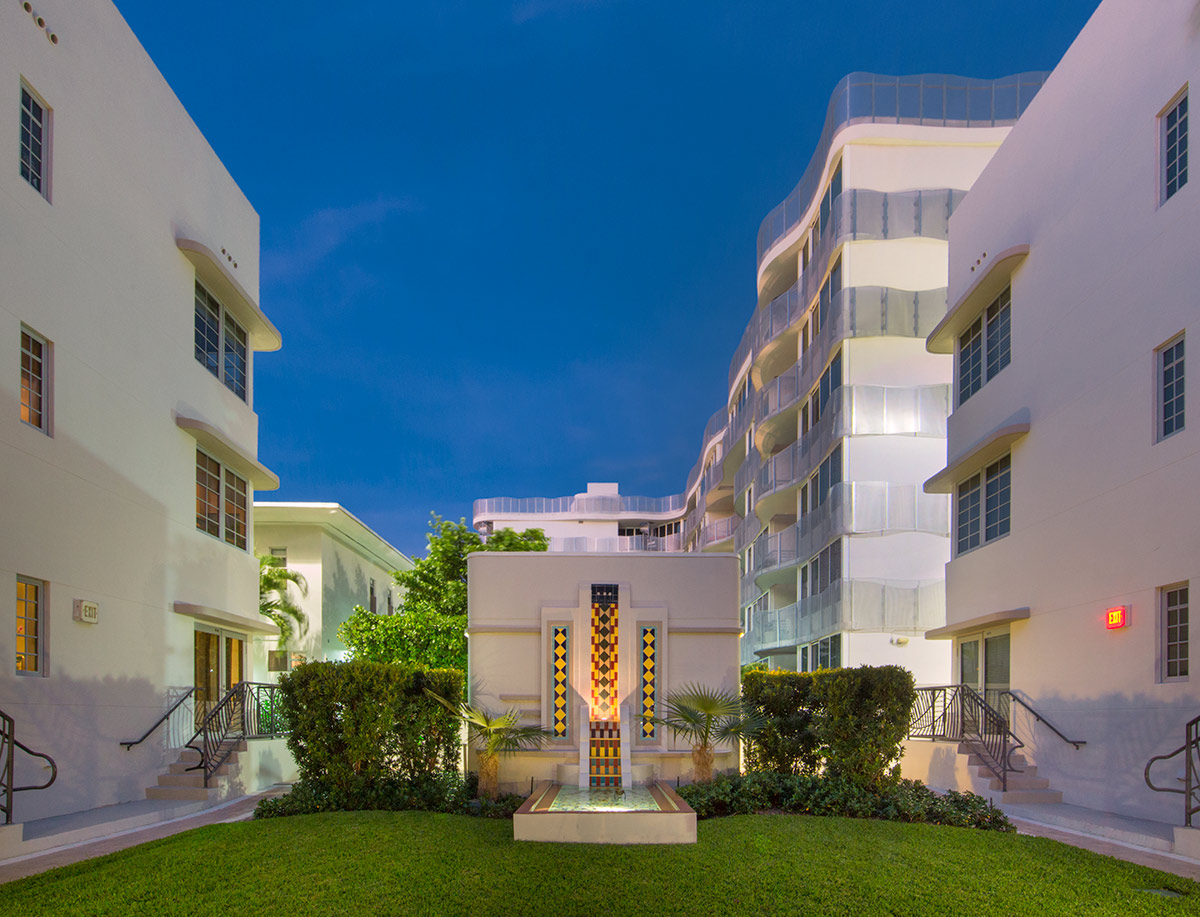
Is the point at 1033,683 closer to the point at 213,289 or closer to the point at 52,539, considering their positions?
the point at 52,539

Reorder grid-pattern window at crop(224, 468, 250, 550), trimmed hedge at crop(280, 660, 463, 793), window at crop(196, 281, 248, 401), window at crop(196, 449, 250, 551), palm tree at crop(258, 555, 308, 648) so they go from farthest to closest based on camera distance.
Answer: palm tree at crop(258, 555, 308, 648)
grid-pattern window at crop(224, 468, 250, 550)
window at crop(196, 281, 248, 401)
window at crop(196, 449, 250, 551)
trimmed hedge at crop(280, 660, 463, 793)

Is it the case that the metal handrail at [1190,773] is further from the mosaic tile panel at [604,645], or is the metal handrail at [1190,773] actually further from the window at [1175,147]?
the mosaic tile panel at [604,645]

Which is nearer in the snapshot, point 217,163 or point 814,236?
point 217,163

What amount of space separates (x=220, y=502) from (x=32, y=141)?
806 centimetres

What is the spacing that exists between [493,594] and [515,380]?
135961 millimetres

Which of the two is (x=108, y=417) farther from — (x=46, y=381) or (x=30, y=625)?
(x=30, y=625)

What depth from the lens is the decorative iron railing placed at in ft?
50.5

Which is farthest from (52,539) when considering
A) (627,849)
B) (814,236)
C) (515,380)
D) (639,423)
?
(515,380)

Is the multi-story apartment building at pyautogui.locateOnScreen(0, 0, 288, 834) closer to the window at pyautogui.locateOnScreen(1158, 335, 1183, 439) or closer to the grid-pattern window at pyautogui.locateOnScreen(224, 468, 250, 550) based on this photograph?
the grid-pattern window at pyautogui.locateOnScreen(224, 468, 250, 550)

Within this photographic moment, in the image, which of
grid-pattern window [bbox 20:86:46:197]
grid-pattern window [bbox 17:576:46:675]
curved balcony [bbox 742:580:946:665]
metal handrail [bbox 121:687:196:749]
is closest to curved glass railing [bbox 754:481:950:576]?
curved balcony [bbox 742:580:946:665]

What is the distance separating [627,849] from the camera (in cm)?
1056

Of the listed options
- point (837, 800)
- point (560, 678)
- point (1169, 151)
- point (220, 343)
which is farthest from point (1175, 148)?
point (220, 343)

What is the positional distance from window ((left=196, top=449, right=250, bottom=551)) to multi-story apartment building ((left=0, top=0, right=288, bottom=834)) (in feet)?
0.19

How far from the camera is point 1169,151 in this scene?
12.7 metres
